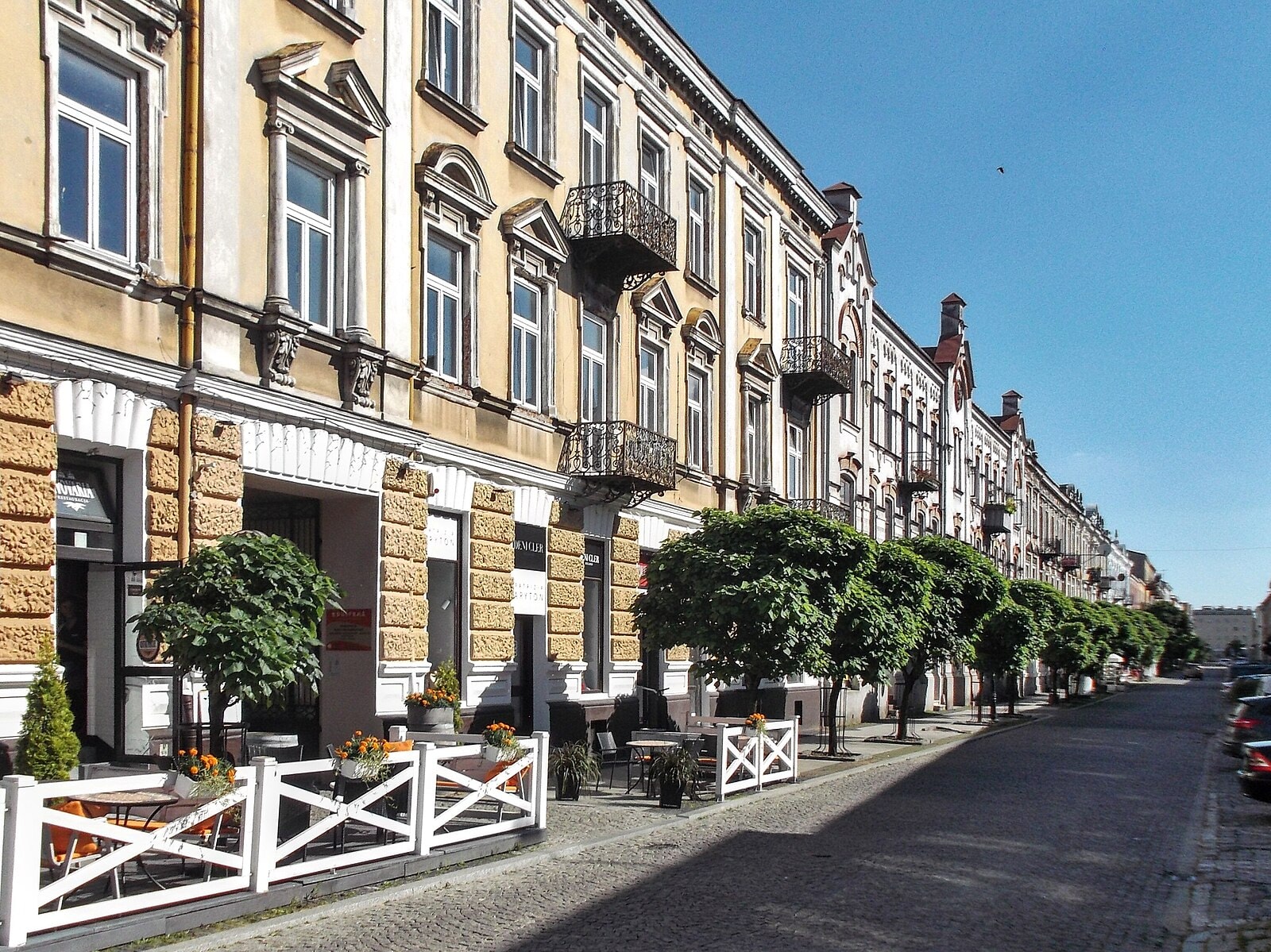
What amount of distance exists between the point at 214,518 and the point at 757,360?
17.9 meters

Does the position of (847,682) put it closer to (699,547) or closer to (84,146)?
(699,547)

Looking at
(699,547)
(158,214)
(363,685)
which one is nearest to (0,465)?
(158,214)

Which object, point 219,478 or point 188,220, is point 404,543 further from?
point 188,220

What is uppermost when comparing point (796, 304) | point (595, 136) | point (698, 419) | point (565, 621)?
point (595, 136)

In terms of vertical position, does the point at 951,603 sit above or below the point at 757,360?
below

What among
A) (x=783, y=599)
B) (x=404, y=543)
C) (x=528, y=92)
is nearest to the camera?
(x=404, y=543)

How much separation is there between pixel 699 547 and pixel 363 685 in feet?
20.9

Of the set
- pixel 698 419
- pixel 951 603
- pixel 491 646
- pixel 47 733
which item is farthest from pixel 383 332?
pixel 951 603

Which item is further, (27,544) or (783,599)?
(783,599)

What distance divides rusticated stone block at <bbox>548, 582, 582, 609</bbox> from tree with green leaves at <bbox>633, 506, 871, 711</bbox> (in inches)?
37.1

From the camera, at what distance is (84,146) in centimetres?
1249

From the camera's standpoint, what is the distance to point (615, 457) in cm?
2152

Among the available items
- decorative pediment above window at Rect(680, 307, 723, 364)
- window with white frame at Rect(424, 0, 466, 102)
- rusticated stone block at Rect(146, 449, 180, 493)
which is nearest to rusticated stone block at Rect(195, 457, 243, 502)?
rusticated stone block at Rect(146, 449, 180, 493)

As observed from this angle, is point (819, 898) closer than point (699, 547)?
Yes
